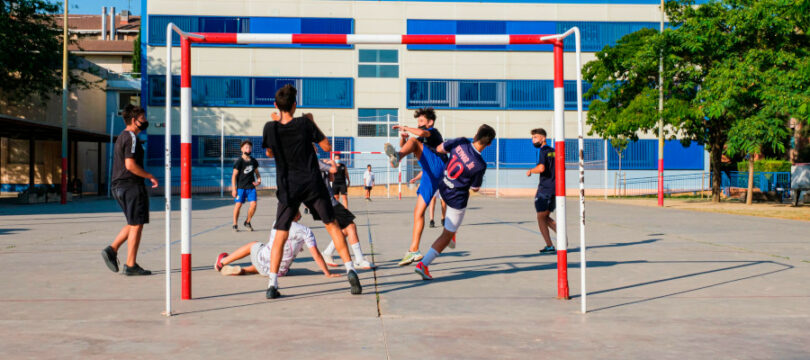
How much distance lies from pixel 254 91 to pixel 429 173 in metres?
36.0

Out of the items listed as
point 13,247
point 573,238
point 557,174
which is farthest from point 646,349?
point 13,247

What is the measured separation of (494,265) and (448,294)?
7.31ft

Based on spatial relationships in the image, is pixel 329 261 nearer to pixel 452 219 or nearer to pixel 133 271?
pixel 452 219

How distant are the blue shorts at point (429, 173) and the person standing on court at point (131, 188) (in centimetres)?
311

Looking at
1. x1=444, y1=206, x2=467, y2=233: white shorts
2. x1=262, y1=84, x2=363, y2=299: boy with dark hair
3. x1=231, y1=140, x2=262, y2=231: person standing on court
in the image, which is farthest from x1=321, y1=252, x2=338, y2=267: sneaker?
x1=231, y1=140, x2=262, y2=231: person standing on court

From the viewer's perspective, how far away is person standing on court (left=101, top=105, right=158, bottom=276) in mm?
7391

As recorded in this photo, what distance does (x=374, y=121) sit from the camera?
42844mm

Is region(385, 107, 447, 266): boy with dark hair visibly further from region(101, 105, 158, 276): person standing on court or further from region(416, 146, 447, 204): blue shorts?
region(101, 105, 158, 276): person standing on court

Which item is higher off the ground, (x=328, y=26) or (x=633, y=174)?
(x=328, y=26)

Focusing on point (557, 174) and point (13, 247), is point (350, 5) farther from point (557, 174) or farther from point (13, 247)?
point (557, 174)

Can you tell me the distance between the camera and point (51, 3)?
33.6 m

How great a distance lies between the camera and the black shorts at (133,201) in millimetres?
7473

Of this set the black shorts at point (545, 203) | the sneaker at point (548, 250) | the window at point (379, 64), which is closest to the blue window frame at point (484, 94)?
the window at point (379, 64)

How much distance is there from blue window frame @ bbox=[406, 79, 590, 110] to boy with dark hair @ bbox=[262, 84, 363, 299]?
37.3m
